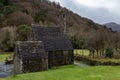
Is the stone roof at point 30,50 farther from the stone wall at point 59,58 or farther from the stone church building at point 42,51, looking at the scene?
the stone wall at point 59,58

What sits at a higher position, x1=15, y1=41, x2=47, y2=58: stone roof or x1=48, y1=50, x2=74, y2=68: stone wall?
x1=15, y1=41, x2=47, y2=58: stone roof

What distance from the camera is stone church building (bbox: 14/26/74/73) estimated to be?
161 ft

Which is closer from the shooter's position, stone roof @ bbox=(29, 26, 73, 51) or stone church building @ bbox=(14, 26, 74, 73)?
stone church building @ bbox=(14, 26, 74, 73)

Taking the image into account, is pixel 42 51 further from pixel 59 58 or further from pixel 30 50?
pixel 59 58

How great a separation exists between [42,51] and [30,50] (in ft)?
8.11

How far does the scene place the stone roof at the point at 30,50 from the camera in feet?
162

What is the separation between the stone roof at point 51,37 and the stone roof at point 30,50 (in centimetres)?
386

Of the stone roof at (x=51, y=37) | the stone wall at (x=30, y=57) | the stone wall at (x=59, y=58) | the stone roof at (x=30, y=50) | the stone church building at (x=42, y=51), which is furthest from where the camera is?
the stone roof at (x=51, y=37)

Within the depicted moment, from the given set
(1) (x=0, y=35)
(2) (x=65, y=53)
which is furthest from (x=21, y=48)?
(1) (x=0, y=35)

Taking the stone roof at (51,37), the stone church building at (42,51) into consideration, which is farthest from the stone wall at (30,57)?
the stone roof at (51,37)

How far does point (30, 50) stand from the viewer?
50.5 meters

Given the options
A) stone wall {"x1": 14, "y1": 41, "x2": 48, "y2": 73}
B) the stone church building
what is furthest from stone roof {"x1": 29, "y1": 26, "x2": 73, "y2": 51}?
stone wall {"x1": 14, "y1": 41, "x2": 48, "y2": 73}

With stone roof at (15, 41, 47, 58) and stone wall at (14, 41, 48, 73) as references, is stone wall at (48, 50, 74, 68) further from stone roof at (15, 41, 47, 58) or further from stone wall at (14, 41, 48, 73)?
stone roof at (15, 41, 47, 58)

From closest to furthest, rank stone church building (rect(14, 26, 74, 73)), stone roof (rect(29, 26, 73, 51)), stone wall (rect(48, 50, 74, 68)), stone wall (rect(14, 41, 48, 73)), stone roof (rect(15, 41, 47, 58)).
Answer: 1. stone wall (rect(14, 41, 48, 73))
2. stone church building (rect(14, 26, 74, 73))
3. stone roof (rect(15, 41, 47, 58))
4. stone wall (rect(48, 50, 74, 68))
5. stone roof (rect(29, 26, 73, 51))
